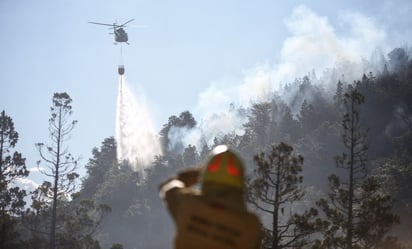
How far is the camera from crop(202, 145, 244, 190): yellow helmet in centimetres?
273

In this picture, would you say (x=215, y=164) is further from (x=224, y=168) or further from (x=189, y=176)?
(x=189, y=176)

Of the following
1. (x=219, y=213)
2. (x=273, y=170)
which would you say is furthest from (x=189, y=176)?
(x=273, y=170)

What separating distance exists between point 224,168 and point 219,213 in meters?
0.22

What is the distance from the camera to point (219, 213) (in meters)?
2.79

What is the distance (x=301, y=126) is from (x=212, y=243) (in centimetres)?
10711

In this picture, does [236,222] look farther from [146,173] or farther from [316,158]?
[146,173]

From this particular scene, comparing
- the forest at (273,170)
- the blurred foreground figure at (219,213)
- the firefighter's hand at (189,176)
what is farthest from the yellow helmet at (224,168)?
the forest at (273,170)

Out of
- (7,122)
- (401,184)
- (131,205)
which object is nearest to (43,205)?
(7,122)

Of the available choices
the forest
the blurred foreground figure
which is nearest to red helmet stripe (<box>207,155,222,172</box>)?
the blurred foreground figure

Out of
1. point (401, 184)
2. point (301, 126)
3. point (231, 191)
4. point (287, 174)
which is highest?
point (301, 126)

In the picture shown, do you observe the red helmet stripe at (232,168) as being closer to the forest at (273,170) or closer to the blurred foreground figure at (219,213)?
the blurred foreground figure at (219,213)

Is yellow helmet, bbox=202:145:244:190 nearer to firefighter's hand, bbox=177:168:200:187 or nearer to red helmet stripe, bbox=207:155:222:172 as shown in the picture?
red helmet stripe, bbox=207:155:222:172

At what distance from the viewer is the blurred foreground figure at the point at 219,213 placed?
9.02 ft

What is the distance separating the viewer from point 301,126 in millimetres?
108375
